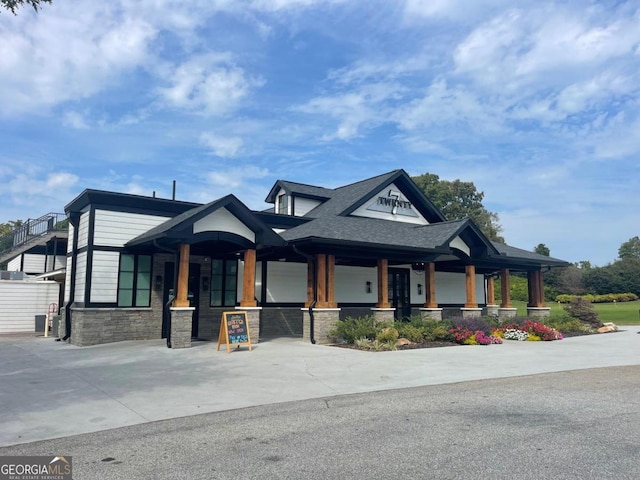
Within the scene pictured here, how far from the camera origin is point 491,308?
82.9 feet

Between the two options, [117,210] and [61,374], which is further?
[117,210]

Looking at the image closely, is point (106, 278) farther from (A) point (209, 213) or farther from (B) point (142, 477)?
(B) point (142, 477)

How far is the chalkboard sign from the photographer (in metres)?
13.9

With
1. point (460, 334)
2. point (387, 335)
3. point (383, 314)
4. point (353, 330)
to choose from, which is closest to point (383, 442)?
point (387, 335)

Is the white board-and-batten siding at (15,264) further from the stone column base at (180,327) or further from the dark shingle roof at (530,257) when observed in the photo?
the dark shingle roof at (530,257)

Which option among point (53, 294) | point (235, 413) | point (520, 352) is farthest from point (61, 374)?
point (53, 294)

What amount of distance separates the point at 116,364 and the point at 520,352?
11.0 metres

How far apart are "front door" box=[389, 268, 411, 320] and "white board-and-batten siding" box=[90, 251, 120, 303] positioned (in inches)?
470

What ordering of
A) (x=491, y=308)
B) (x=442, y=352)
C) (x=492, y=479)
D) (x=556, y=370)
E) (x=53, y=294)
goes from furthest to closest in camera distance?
(x=491, y=308) → (x=53, y=294) → (x=442, y=352) → (x=556, y=370) → (x=492, y=479)

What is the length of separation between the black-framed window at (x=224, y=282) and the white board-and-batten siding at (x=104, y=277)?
3480 millimetres

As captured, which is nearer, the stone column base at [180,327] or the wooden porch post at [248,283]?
the stone column base at [180,327]

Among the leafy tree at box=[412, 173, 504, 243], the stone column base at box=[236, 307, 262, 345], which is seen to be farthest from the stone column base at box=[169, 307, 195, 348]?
the leafy tree at box=[412, 173, 504, 243]

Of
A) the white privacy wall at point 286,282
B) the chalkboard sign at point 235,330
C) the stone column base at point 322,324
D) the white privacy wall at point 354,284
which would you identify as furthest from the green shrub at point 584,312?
the chalkboard sign at point 235,330

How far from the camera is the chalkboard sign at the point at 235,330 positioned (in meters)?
13.9
